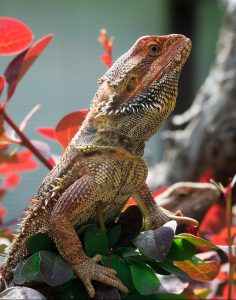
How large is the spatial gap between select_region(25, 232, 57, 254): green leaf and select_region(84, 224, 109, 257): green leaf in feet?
0.19

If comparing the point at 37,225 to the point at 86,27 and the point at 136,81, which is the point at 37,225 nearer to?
the point at 136,81

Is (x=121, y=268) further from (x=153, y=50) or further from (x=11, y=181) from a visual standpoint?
(x=11, y=181)

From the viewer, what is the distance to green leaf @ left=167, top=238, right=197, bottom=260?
981 mm

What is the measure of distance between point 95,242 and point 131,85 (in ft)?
0.94

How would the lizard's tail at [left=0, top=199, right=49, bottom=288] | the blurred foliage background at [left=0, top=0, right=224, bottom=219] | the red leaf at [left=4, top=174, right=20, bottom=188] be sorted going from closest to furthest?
the lizard's tail at [left=0, top=199, right=49, bottom=288]
the red leaf at [left=4, top=174, right=20, bottom=188]
the blurred foliage background at [left=0, top=0, right=224, bottom=219]

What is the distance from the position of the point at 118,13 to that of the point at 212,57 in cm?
105

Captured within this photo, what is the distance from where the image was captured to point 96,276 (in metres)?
0.94

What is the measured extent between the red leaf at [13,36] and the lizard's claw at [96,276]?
540 mm

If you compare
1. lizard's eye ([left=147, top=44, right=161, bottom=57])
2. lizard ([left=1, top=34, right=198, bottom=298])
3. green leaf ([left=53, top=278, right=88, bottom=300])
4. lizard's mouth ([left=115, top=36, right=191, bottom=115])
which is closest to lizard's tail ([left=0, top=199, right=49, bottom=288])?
lizard ([left=1, top=34, right=198, bottom=298])

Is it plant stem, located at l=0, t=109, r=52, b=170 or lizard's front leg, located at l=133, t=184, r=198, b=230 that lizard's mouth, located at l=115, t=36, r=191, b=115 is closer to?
lizard's front leg, located at l=133, t=184, r=198, b=230

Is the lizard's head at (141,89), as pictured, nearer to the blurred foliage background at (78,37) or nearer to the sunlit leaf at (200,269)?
the sunlit leaf at (200,269)

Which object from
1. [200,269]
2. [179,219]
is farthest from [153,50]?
[200,269]

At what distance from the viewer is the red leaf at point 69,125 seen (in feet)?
4.23

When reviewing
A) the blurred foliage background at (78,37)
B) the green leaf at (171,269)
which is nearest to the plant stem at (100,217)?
the green leaf at (171,269)
